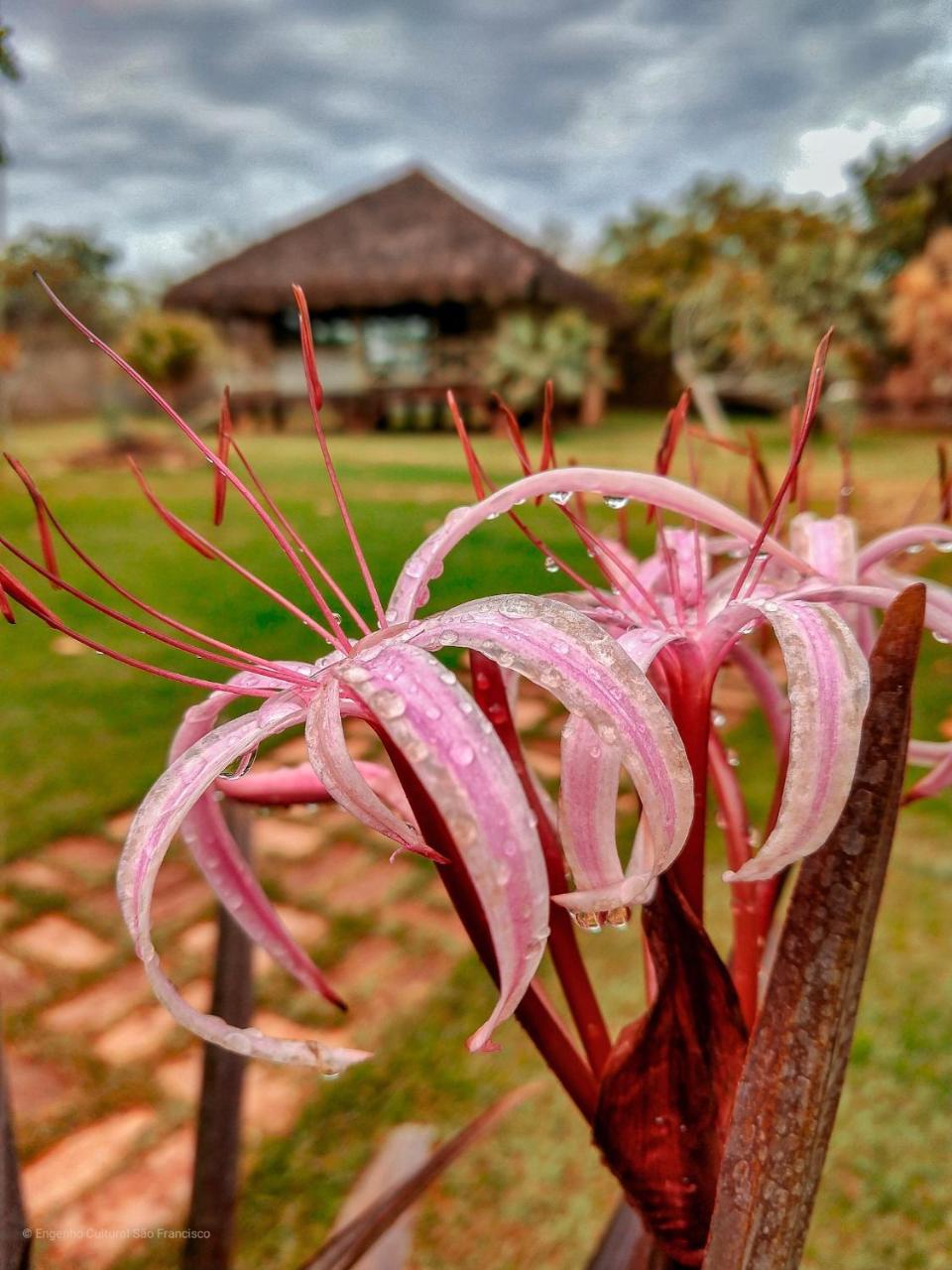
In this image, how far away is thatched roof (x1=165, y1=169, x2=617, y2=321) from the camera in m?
8.35

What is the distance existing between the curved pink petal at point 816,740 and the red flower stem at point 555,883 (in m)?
0.06

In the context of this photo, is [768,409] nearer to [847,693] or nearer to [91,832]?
[91,832]

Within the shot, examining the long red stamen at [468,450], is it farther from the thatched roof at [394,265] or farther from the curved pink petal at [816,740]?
the thatched roof at [394,265]

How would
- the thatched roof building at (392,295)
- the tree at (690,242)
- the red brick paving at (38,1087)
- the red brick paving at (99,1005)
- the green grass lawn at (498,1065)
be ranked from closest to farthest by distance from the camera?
the green grass lawn at (498,1065) < the red brick paving at (38,1087) < the red brick paving at (99,1005) < the thatched roof building at (392,295) < the tree at (690,242)

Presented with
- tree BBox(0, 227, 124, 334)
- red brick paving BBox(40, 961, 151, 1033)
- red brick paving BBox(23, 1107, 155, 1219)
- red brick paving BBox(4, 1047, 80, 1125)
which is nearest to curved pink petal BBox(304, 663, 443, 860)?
red brick paving BBox(23, 1107, 155, 1219)

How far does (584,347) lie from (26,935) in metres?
8.02

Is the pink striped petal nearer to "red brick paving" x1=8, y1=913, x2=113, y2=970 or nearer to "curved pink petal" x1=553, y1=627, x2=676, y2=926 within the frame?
"curved pink petal" x1=553, y1=627, x2=676, y2=926

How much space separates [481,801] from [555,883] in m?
0.08

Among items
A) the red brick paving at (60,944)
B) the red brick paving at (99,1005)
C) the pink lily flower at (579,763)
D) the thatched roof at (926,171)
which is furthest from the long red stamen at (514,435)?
the thatched roof at (926,171)

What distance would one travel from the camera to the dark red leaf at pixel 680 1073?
270 millimetres

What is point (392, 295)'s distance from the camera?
8.45 metres

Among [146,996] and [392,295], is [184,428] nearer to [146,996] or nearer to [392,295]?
[146,996]

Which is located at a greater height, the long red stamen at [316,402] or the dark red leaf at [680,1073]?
the long red stamen at [316,402]

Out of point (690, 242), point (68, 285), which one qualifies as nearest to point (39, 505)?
point (68, 285)
